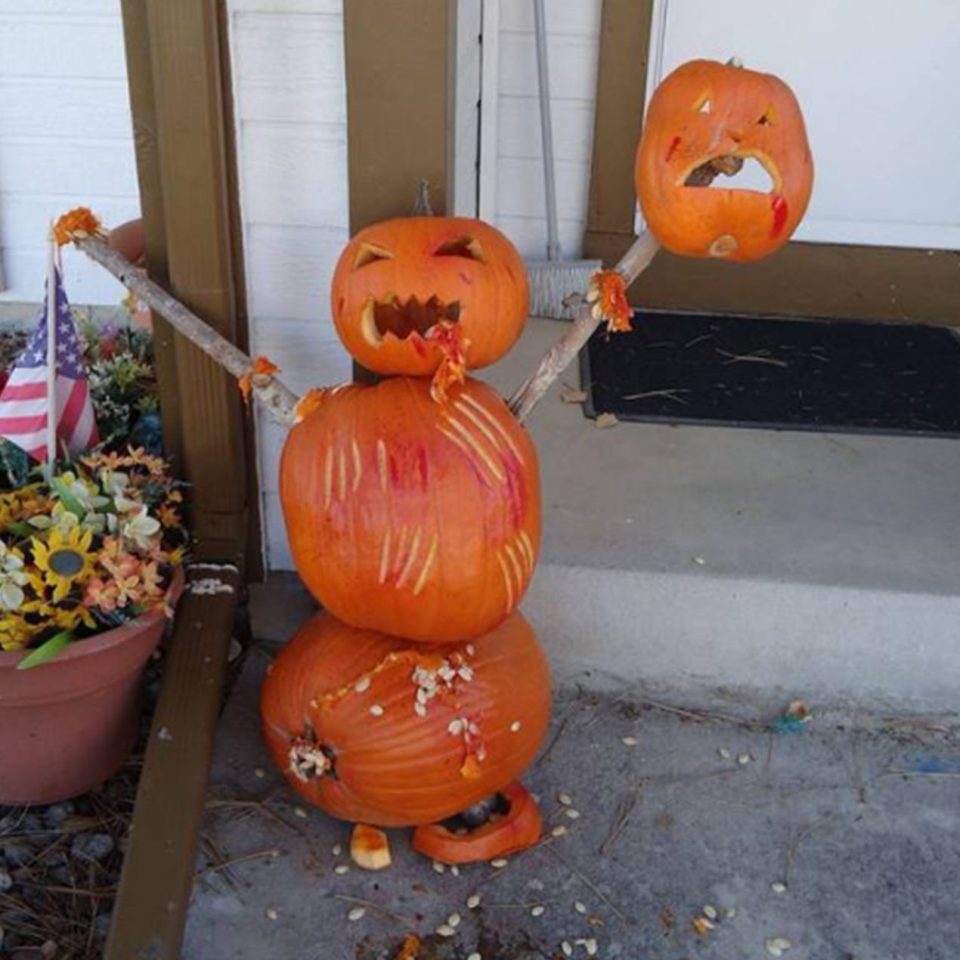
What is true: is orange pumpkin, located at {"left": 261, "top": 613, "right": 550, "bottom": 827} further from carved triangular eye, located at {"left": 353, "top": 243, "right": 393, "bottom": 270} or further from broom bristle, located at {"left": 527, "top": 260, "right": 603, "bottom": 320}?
broom bristle, located at {"left": 527, "top": 260, "right": 603, "bottom": 320}

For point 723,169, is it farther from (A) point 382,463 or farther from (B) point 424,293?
Answer: (A) point 382,463

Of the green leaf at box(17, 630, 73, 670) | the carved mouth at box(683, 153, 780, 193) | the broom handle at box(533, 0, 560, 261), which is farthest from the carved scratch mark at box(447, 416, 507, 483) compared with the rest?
the broom handle at box(533, 0, 560, 261)

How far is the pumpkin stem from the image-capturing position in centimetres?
207

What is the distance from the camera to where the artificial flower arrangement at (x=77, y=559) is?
1878 millimetres

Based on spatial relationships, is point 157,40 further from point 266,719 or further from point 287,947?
point 287,947

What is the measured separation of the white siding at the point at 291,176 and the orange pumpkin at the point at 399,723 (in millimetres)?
599

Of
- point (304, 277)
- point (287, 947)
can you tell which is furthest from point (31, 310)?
point (287, 947)

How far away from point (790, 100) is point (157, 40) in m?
1.03

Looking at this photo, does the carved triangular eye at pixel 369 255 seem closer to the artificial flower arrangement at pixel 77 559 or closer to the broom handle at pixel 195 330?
the broom handle at pixel 195 330

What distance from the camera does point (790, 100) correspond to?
177 centimetres

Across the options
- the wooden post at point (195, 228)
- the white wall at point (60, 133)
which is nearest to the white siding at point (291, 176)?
the wooden post at point (195, 228)

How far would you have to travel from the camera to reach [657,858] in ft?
6.56

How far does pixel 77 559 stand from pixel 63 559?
21 millimetres

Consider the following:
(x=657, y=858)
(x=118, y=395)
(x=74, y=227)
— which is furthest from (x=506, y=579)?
Result: (x=118, y=395)
